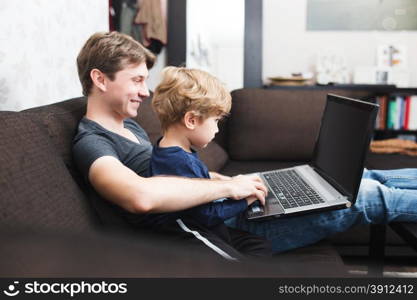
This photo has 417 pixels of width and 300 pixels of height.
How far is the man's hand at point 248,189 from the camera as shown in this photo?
3.51ft

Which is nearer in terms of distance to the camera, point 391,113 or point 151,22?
point 151,22

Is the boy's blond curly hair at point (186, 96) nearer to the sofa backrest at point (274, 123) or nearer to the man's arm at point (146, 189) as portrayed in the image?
the man's arm at point (146, 189)

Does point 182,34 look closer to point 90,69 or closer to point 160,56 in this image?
point 160,56

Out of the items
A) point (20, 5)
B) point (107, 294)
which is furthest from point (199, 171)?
point (20, 5)

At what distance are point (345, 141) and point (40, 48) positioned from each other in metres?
1.05

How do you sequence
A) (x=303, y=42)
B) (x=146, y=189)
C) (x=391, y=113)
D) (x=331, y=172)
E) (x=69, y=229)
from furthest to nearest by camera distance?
(x=303, y=42) → (x=391, y=113) → (x=331, y=172) → (x=146, y=189) → (x=69, y=229)

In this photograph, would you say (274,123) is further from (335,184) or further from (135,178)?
(135,178)

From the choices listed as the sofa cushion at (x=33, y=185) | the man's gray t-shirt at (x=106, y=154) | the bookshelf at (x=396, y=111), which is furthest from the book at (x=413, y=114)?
the sofa cushion at (x=33, y=185)

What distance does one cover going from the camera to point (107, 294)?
1.25 ft

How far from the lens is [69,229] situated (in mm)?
669

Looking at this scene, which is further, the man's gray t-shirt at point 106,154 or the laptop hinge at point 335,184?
the laptop hinge at point 335,184

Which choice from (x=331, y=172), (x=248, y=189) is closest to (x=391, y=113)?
(x=331, y=172)

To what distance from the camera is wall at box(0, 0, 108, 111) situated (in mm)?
1293

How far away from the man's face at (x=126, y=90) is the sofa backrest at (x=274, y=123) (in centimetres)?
134
